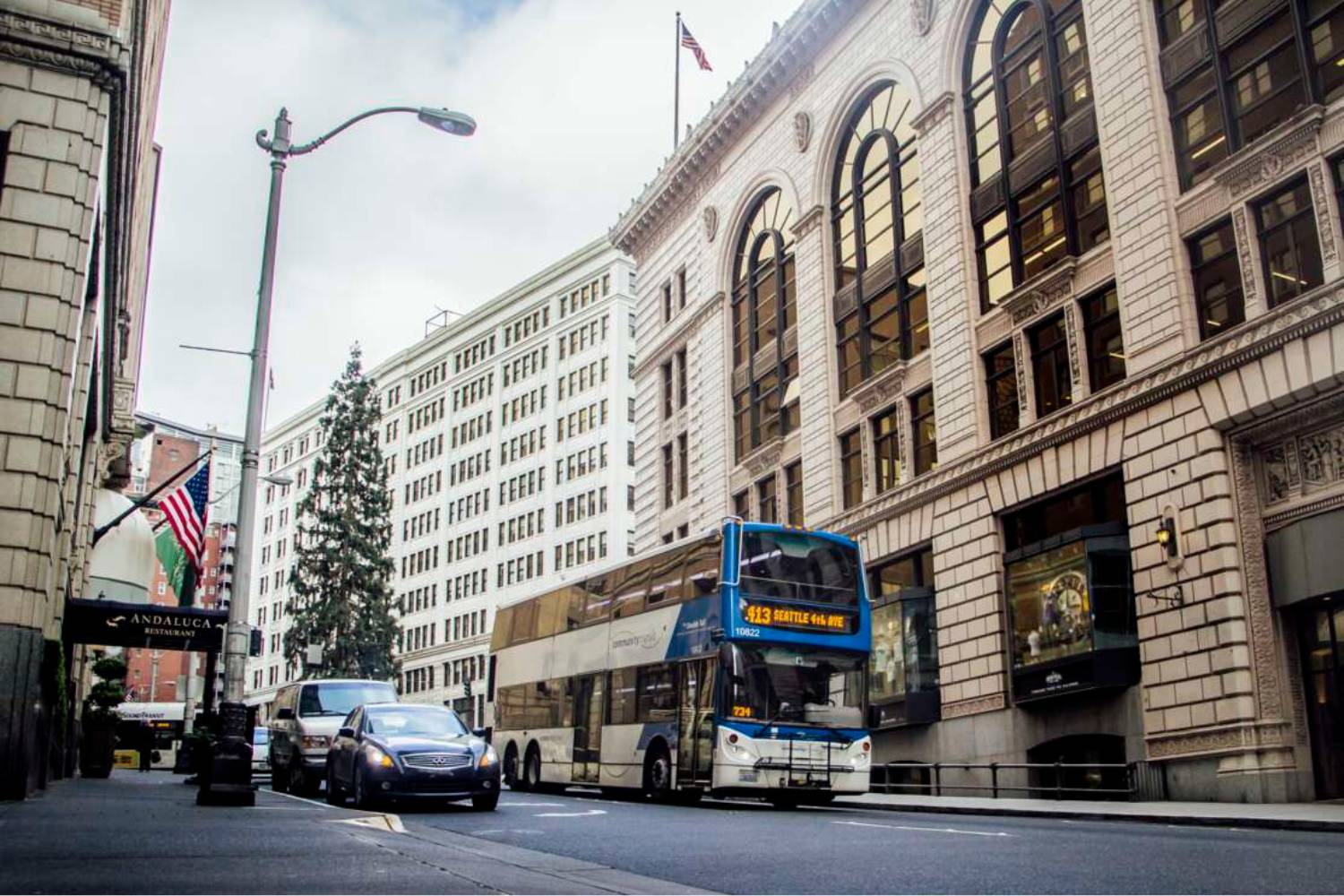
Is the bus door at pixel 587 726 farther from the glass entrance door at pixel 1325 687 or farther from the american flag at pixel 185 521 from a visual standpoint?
the glass entrance door at pixel 1325 687

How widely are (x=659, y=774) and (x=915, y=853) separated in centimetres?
1196

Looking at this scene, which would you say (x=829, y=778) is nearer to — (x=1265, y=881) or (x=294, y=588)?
(x=1265, y=881)

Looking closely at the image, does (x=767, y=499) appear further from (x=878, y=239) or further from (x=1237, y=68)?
(x=1237, y=68)

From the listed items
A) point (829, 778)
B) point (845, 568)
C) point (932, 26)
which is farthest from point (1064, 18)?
point (829, 778)

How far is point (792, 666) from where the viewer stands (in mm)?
20891

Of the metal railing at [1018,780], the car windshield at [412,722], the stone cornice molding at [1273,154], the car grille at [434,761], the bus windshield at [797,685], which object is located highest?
the stone cornice molding at [1273,154]

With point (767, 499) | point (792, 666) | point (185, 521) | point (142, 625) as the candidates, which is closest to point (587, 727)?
point (792, 666)

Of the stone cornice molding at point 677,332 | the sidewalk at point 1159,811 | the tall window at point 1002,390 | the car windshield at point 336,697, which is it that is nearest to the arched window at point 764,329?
the stone cornice molding at point 677,332

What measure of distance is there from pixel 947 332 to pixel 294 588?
47065 millimetres

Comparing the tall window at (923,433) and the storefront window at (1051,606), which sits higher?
the tall window at (923,433)

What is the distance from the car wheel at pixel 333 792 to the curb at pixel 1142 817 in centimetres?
889

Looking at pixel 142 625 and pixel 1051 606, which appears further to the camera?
pixel 1051 606

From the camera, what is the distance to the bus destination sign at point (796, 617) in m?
20.7

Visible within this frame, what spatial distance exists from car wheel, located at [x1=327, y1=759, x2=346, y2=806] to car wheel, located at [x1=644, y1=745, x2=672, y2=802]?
5.48 m
